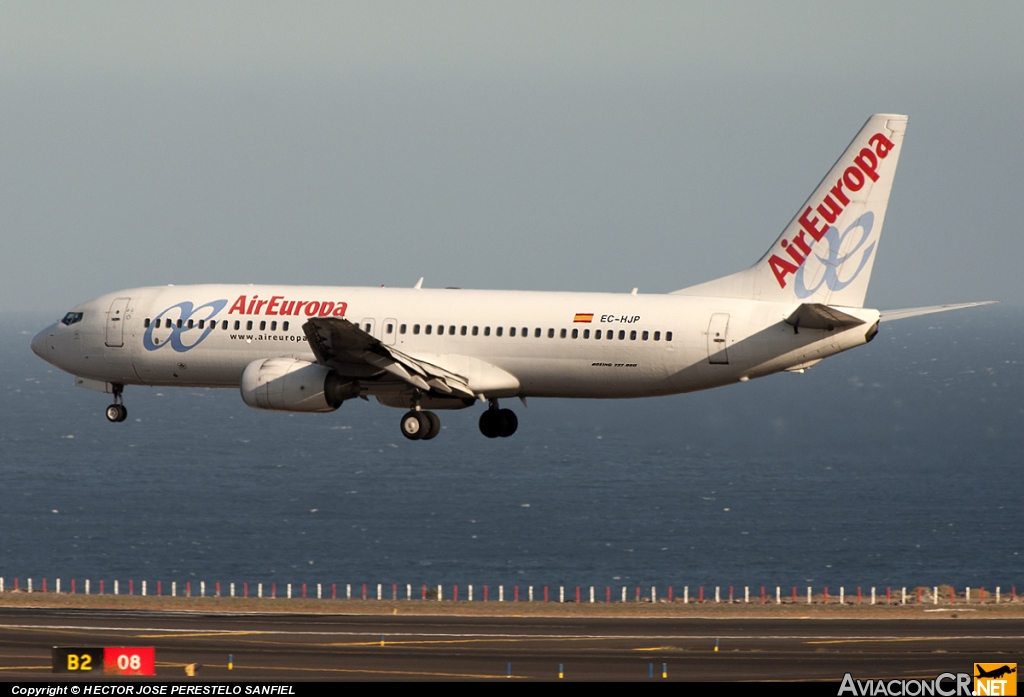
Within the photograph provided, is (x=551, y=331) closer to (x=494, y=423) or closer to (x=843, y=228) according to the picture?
(x=494, y=423)

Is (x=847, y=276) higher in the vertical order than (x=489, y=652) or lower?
higher

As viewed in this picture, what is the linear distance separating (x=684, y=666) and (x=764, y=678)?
187 inches

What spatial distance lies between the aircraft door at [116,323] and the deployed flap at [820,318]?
28113mm

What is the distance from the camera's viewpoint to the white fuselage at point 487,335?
2335 inches

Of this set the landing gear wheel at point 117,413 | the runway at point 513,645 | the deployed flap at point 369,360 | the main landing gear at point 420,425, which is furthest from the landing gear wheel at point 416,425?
the landing gear wheel at point 117,413

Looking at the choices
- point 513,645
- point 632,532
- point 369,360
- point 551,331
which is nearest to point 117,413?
point 369,360

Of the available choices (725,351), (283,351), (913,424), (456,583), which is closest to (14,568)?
(456,583)

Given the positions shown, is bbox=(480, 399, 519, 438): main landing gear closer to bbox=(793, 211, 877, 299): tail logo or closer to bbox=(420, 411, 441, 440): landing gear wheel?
bbox=(420, 411, 441, 440): landing gear wheel

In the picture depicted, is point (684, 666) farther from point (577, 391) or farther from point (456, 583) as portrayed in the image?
point (456, 583)

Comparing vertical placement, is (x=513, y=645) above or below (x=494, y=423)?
below

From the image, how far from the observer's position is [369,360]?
6084 centimetres

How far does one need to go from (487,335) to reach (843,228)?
14324 mm

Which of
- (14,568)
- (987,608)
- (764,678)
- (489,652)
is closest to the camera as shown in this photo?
(764,678)

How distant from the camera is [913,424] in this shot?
551ft
